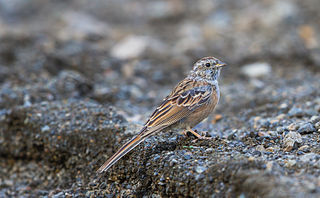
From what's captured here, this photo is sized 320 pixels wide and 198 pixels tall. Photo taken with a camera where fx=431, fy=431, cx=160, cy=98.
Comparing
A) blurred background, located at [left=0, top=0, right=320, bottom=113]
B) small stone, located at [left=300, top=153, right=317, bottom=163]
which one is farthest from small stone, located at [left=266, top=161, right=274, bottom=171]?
blurred background, located at [left=0, top=0, right=320, bottom=113]

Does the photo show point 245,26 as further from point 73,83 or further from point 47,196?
point 47,196

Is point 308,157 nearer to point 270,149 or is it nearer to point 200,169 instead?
point 270,149

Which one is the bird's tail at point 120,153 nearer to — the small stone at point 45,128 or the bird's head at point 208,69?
the small stone at point 45,128

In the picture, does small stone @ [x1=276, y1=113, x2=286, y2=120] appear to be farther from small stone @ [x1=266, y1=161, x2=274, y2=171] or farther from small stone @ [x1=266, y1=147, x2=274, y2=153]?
small stone @ [x1=266, y1=161, x2=274, y2=171]

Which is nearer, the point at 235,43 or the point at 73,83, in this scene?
the point at 73,83

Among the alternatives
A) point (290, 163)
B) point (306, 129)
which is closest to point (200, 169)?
point (290, 163)

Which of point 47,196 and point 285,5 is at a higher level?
point 285,5

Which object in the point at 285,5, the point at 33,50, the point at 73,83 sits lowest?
the point at 73,83

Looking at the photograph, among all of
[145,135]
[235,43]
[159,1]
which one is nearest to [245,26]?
[235,43]
